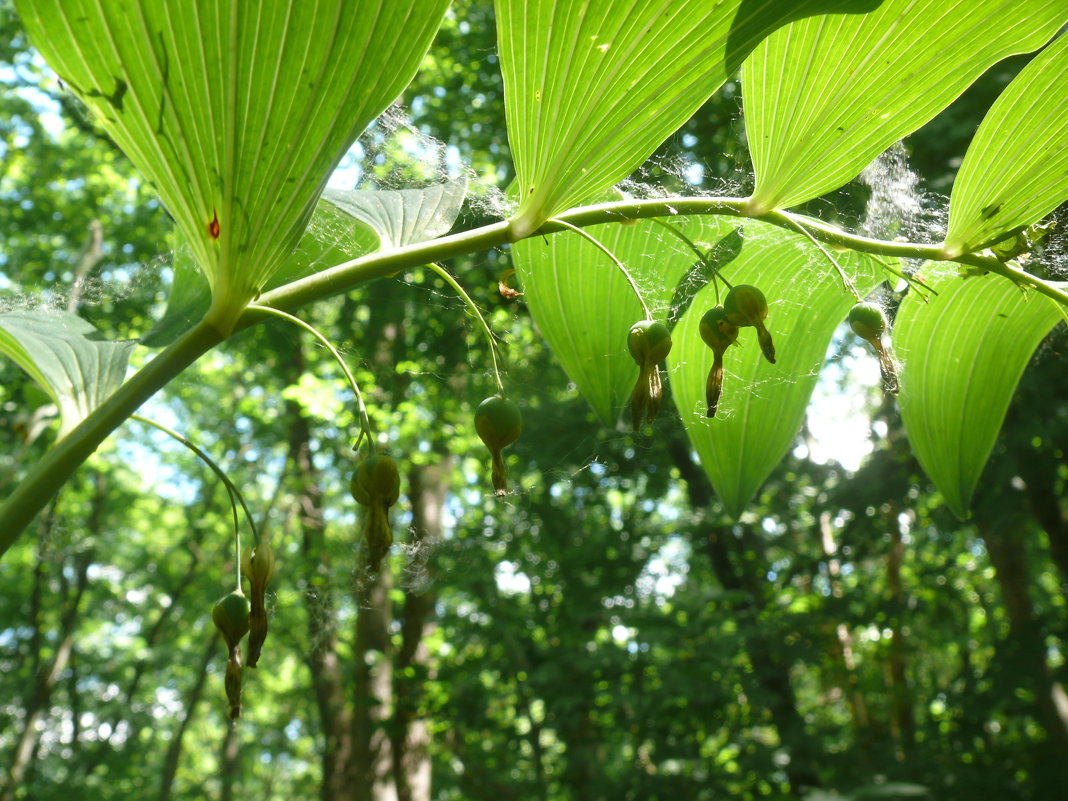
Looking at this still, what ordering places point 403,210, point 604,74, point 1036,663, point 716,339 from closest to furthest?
point 604,74
point 716,339
point 403,210
point 1036,663

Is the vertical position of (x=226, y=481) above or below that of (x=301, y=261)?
below

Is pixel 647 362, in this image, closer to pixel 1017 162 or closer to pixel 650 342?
pixel 650 342

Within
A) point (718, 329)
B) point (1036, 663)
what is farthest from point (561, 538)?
point (718, 329)

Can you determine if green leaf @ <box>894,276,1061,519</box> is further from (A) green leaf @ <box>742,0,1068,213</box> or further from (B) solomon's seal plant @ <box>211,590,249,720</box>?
(B) solomon's seal plant @ <box>211,590,249,720</box>

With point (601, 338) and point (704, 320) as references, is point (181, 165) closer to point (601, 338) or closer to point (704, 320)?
point (704, 320)

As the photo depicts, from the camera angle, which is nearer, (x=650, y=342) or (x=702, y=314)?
(x=650, y=342)

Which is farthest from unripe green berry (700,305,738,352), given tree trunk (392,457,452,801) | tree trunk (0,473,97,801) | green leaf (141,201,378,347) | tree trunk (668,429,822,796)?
tree trunk (0,473,97,801)
